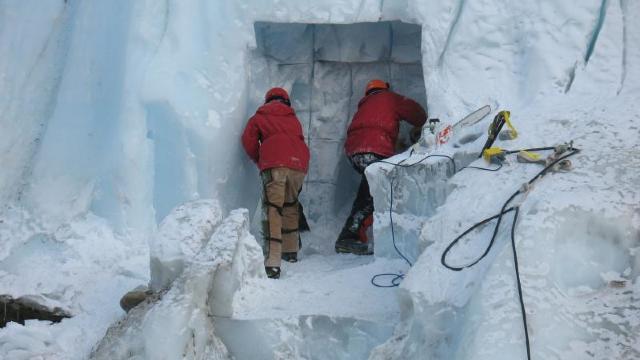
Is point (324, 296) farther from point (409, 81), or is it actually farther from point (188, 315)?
point (409, 81)

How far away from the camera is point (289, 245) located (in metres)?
5.30

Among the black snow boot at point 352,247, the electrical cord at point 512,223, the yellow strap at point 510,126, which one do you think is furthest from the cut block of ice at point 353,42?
the electrical cord at point 512,223

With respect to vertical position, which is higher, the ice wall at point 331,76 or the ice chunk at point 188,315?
the ice wall at point 331,76

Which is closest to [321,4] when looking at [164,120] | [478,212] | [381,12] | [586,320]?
[381,12]

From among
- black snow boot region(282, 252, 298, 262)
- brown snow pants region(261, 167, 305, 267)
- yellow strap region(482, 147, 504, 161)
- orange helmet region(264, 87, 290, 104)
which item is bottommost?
black snow boot region(282, 252, 298, 262)

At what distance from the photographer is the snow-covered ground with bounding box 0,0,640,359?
124 inches

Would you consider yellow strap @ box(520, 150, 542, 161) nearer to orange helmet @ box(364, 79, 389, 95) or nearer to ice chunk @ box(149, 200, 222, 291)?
ice chunk @ box(149, 200, 222, 291)

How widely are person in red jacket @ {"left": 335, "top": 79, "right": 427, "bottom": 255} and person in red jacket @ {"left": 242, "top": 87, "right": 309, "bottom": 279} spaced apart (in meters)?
0.45

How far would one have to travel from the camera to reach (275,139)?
17.2 feet

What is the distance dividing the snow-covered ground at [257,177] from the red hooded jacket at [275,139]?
144mm

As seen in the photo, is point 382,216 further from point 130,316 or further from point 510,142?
point 130,316

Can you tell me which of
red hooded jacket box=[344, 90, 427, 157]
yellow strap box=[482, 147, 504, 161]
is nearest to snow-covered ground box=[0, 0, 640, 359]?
yellow strap box=[482, 147, 504, 161]

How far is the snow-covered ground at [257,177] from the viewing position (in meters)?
3.16

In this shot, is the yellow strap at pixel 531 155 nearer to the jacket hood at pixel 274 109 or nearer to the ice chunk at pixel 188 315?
the ice chunk at pixel 188 315
